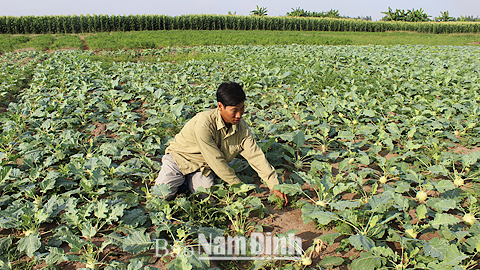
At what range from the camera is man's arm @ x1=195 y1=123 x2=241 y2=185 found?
2.70m

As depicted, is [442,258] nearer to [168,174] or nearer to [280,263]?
[280,263]

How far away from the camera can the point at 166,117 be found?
4.70 m

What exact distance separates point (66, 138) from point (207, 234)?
9.05ft

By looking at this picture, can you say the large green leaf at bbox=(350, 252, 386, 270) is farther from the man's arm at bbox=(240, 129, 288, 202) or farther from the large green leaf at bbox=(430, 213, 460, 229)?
the man's arm at bbox=(240, 129, 288, 202)

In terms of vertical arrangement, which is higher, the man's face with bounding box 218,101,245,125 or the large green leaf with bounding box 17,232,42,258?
the man's face with bounding box 218,101,245,125

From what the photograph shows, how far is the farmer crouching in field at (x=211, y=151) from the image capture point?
2.71 metres

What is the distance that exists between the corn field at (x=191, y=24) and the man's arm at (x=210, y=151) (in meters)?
31.8

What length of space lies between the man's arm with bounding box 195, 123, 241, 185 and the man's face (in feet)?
0.77

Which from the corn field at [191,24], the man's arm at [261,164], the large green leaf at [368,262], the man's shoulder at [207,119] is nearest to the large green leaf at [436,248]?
the large green leaf at [368,262]

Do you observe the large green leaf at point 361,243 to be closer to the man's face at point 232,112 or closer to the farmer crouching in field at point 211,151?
the farmer crouching in field at point 211,151

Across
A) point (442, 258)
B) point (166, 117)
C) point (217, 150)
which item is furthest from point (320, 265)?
point (166, 117)

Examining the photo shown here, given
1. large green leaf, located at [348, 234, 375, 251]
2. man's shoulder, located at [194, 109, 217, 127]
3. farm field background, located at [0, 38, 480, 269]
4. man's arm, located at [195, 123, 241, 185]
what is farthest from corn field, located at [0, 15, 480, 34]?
large green leaf, located at [348, 234, 375, 251]

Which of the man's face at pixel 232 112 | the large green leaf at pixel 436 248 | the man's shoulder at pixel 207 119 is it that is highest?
the man's face at pixel 232 112

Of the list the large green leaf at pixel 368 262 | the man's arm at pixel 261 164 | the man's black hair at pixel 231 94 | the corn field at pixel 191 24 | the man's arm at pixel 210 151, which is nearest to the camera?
the large green leaf at pixel 368 262
